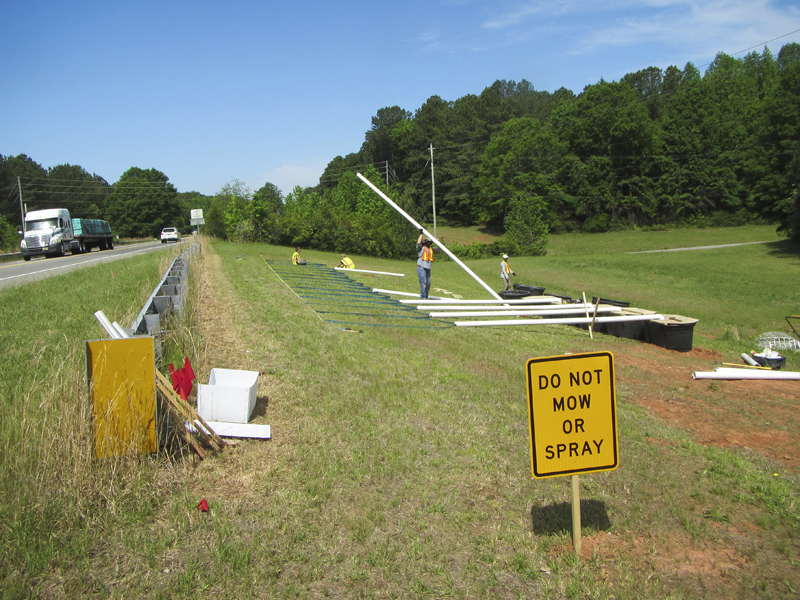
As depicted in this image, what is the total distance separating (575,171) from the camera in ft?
254

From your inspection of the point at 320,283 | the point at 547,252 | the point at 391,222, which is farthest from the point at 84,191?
the point at 320,283

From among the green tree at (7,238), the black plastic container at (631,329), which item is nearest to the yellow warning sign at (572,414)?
the black plastic container at (631,329)

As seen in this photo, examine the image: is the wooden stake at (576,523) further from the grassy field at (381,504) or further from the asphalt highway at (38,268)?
the asphalt highway at (38,268)

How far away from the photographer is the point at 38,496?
146 inches

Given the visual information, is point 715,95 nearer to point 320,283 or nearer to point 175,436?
point 320,283

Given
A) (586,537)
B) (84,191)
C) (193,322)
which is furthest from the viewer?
(84,191)

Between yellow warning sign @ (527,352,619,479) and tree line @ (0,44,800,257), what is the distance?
39999 mm

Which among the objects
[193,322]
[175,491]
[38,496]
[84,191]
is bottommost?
[175,491]

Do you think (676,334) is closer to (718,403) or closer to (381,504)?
(718,403)

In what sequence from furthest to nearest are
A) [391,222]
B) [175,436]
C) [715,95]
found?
[715,95]
[391,222]
[175,436]

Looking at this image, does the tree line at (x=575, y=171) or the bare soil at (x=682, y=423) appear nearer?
the bare soil at (x=682, y=423)

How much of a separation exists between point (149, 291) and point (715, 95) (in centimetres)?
9111

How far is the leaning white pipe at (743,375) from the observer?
9312mm

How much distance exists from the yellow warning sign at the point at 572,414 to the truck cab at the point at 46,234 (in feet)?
125
